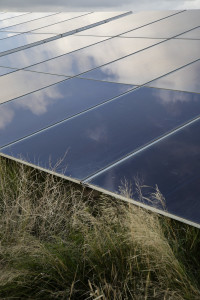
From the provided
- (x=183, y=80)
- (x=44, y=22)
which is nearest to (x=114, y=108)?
(x=183, y=80)

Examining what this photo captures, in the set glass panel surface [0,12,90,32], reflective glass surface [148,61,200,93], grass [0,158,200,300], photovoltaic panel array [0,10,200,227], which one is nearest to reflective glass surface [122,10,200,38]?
photovoltaic panel array [0,10,200,227]

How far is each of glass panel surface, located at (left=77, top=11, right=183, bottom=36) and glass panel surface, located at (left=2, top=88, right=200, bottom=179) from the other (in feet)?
14.6

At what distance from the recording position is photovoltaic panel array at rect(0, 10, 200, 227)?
4262 mm

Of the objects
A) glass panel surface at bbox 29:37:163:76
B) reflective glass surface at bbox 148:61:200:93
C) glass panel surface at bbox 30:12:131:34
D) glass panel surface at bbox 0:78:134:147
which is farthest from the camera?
glass panel surface at bbox 30:12:131:34

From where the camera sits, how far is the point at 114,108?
19.7 feet

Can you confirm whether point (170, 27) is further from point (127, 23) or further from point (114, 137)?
point (114, 137)

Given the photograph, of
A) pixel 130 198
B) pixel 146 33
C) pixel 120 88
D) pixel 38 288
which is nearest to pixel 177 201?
pixel 130 198

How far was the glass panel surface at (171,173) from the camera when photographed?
3.74 metres

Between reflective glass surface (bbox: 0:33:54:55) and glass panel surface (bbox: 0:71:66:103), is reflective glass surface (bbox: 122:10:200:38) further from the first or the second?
glass panel surface (bbox: 0:71:66:103)

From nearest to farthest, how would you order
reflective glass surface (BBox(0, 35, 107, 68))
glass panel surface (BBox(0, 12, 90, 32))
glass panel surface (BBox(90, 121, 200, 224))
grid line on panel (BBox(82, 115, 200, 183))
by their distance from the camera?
glass panel surface (BBox(90, 121, 200, 224))
grid line on panel (BBox(82, 115, 200, 183))
reflective glass surface (BBox(0, 35, 107, 68))
glass panel surface (BBox(0, 12, 90, 32))

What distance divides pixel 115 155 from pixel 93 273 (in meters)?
1.65

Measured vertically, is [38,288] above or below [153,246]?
below

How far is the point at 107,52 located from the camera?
8664mm

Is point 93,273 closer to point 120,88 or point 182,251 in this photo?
point 182,251
